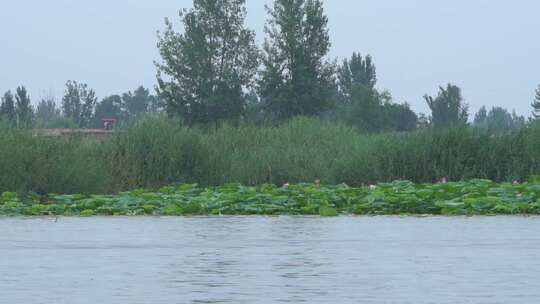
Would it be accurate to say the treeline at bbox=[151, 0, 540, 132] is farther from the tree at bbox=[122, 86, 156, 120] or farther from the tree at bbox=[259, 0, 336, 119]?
the tree at bbox=[122, 86, 156, 120]

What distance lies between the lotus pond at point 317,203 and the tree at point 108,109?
369ft

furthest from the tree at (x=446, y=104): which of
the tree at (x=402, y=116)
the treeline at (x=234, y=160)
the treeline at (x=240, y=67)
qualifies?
the treeline at (x=234, y=160)

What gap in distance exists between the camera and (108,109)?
142 metres

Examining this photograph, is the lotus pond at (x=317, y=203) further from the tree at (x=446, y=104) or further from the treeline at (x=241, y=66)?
the tree at (x=446, y=104)

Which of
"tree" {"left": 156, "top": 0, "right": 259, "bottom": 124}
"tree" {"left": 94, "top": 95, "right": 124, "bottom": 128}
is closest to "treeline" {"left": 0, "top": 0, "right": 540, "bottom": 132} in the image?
"tree" {"left": 156, "top": 0, "right": 259, "bottom": 124}

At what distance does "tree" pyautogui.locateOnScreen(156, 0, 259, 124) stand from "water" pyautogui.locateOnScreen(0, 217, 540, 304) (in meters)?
41.5

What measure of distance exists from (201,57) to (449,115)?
41044 millimetres

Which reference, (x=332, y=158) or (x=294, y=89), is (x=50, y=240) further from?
(x=294, y=89)

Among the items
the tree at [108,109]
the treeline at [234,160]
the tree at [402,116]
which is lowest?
the treeline at [234,160]

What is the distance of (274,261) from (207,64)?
47.7m

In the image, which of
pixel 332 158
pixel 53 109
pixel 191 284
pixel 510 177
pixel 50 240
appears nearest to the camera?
pixel 191 284

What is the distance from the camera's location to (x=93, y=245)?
39.6ft

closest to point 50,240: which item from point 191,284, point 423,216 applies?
point 191,284

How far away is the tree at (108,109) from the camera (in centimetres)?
13423
